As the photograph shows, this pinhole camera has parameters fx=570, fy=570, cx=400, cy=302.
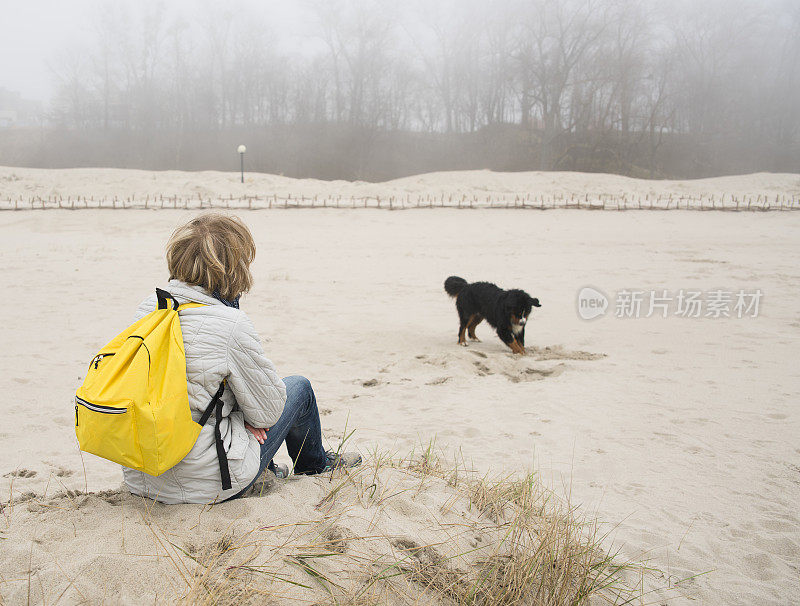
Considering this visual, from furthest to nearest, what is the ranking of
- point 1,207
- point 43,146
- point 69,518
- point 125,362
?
point 43,146, point 1,207, point 69,518, point 125,362

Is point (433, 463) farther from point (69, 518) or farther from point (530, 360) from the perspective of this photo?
point (530, 360)

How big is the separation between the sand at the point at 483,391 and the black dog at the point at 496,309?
326mm

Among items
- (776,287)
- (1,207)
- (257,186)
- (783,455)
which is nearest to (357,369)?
(783,455)

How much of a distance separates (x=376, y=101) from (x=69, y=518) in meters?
36.8

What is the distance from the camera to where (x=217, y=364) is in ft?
7.13

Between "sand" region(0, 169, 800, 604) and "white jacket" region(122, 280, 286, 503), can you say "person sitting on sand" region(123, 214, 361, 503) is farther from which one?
"sand" region(0, 169, 800, 604)

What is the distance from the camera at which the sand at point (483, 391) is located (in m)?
2.44

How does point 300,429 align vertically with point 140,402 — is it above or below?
below

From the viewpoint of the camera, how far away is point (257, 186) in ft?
74.8

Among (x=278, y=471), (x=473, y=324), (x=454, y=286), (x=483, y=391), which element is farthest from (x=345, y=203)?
(x=278, y=471)

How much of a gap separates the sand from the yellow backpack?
0.38 meters

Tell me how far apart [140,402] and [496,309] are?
5329mm

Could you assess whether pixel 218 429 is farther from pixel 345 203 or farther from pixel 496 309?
pixel 345 203

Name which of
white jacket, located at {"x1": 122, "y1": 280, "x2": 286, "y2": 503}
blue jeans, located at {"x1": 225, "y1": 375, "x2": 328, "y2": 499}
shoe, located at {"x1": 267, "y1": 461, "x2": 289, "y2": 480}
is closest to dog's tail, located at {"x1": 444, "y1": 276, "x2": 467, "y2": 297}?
blue jeans, located at {"x1": 225, "y1": 375, "x2": 328, "y2": 499}
